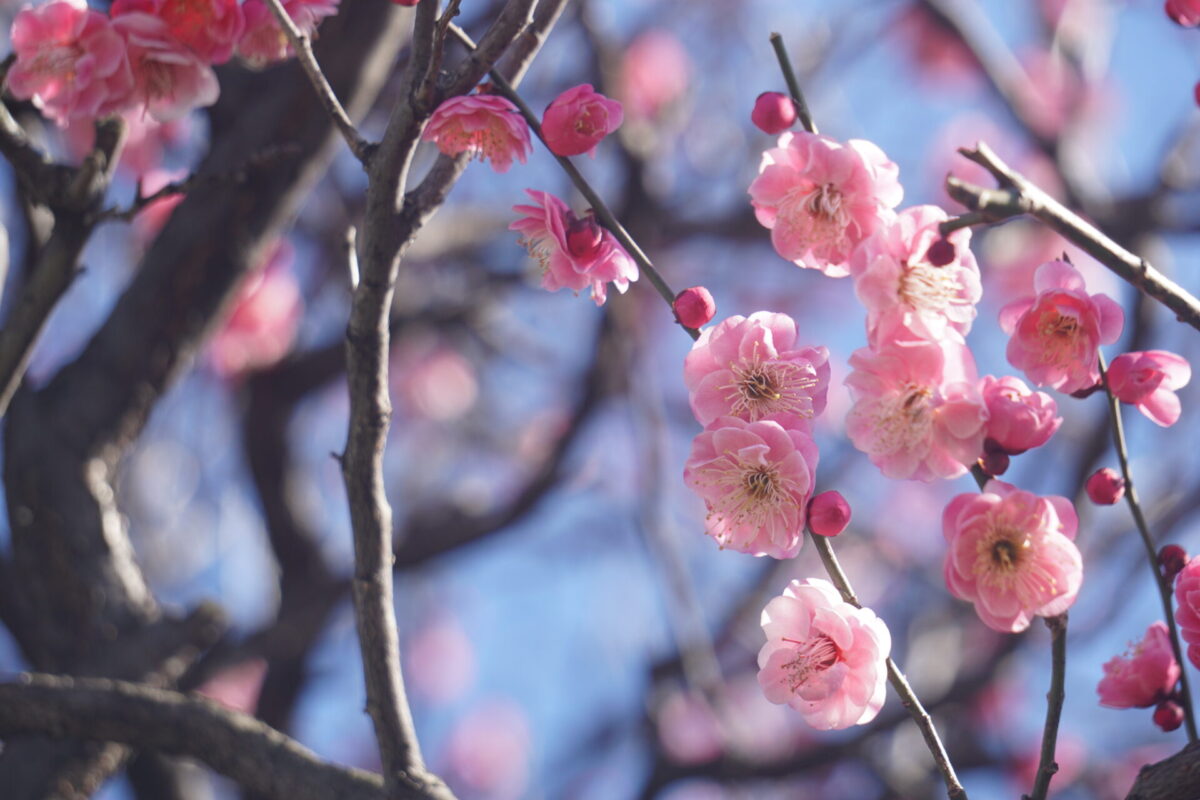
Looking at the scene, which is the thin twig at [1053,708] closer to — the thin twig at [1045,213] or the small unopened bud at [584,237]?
the thin twig at [1045,213]

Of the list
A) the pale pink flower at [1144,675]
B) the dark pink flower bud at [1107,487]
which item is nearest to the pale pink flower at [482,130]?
the dark pink flower bud at [1107,487]

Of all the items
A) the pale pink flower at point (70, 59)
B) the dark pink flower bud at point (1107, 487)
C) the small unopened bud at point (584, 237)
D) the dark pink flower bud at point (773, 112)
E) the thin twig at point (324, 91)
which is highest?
the pale pink flower at point (70, 59)

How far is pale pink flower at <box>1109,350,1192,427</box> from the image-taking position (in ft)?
3.30

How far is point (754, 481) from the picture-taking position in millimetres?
983

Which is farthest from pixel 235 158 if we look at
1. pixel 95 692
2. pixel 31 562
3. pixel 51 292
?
pixel 95 692

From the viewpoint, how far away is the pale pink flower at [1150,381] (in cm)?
101

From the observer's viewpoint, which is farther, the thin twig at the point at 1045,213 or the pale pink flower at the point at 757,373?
the pale pink flower at the point at 757,373

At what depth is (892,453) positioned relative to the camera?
3.18 feet

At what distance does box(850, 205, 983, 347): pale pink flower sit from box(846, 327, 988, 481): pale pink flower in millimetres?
20

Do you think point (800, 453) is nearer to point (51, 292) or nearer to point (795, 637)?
point (795, 637)

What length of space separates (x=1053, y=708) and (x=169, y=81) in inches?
50.7

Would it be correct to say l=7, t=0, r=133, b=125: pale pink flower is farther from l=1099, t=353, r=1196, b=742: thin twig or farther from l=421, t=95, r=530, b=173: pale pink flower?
l=1099, t=353, r=1196, b=742: thin twig

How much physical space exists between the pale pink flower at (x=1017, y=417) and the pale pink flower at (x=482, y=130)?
20.9 inches

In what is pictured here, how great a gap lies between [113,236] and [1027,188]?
12.4ft
